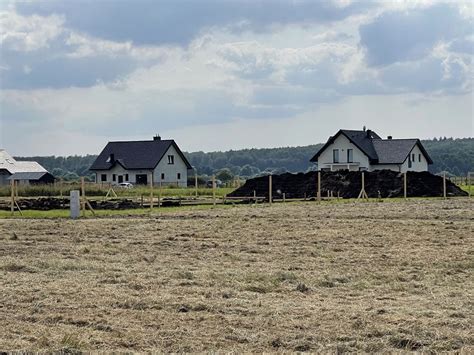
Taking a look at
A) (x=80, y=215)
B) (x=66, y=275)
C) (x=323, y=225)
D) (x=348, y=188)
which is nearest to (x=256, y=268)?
(x=66, y=275)

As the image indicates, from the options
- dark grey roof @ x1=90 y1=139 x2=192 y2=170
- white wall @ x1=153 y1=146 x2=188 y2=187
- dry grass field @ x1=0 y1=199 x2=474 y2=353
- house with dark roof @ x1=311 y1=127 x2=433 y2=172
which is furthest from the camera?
white wall @ x1=153 y1=146 x2=188 y2=187

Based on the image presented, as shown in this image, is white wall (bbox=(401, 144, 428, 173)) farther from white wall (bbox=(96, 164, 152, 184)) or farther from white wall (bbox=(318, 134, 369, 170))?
white wall (bbox=(96, 164, 152, 184))

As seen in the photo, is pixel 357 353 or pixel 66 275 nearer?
pixel 357 353

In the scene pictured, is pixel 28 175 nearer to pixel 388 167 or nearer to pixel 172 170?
pixel 172 170

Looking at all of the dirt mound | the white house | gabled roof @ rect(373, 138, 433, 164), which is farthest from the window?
the white house

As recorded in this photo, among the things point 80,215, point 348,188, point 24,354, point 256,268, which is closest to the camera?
point 24,354

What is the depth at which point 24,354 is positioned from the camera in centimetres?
841

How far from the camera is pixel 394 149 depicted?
77500 mm

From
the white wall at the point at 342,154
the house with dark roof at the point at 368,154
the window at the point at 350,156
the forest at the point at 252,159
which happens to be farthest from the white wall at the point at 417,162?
the forest at the point at 252,159

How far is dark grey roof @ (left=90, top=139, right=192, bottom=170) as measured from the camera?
281 feet

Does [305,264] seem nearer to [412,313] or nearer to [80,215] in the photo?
[412,313]

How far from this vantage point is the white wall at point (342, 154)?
3036 inches

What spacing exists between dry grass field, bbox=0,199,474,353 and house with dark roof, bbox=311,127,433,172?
5293 cm

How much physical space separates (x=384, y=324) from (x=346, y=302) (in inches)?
73.0
